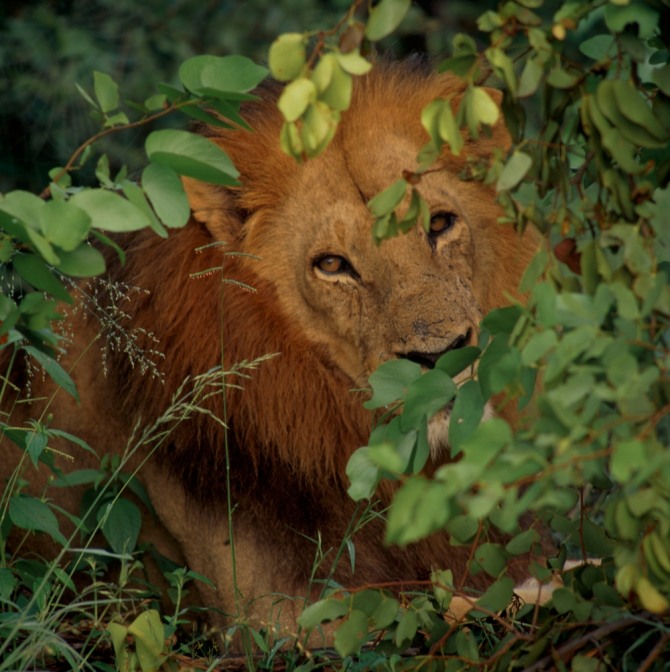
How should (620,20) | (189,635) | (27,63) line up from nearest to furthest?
(620,20) < (189,635) < (27,63)

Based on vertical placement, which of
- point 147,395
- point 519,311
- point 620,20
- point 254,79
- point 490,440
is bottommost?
point 147,395

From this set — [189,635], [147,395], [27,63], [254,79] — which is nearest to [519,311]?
[254,79]

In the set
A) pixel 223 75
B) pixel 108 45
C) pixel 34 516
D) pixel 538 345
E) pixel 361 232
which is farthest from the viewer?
pixel 108 45

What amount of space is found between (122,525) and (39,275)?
1.20 m

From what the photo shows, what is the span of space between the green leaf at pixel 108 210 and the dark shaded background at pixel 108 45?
3.41m

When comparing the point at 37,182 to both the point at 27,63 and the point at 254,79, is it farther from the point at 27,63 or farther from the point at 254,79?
the point at 254,79

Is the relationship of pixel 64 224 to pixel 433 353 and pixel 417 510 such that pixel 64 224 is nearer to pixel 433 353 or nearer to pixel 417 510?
pixel 417 510

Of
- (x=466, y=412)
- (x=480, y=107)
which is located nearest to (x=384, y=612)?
(x=466, y=412)

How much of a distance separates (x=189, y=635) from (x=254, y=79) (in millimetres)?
1908

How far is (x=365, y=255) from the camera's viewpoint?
11.2ft

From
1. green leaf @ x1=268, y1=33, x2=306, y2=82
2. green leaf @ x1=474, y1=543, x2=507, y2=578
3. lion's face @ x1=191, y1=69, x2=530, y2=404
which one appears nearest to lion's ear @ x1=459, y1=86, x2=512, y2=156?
lion's face @ x1=191, y1=69, x2=530, y2=404

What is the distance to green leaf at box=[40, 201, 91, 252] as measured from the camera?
2121 millimetres

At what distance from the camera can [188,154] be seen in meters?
2.36

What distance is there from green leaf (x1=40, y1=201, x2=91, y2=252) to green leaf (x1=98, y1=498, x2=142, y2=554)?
145 cm
